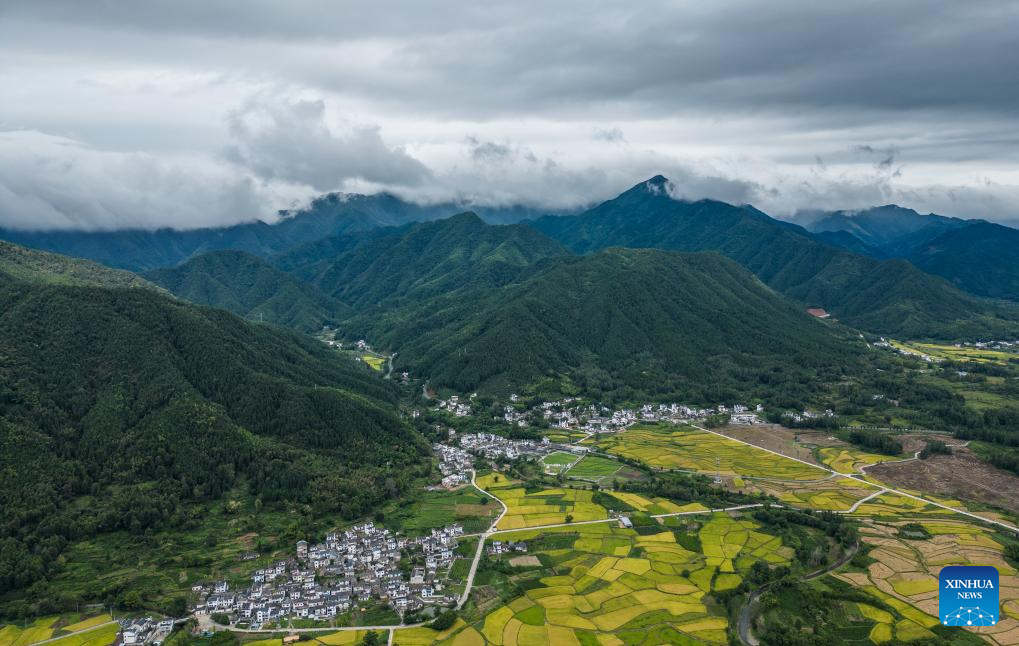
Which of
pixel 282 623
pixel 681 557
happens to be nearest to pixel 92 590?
pixel 282 623

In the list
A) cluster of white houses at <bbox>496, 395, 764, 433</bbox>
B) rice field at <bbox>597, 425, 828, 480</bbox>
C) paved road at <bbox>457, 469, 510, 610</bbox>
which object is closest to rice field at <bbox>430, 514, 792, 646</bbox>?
paved road at <bbox>457, 469, 510, 610</bbox>

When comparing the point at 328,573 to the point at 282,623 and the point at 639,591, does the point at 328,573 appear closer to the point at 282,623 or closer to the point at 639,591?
the point at 282,623

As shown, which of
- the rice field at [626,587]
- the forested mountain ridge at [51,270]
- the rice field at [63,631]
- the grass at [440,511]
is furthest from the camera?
the forested mountain ridge at [51,270]

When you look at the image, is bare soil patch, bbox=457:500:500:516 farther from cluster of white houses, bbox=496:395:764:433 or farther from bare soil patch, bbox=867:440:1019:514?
bare soil patch, bbox=867:440:1019:514

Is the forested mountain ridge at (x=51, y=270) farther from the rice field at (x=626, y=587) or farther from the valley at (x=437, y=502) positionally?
the rice field at (x=626, y=587)

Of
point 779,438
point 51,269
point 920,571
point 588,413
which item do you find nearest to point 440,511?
point 920,571

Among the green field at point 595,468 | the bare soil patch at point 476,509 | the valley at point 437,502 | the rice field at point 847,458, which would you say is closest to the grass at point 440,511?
the bare soil patch at point 476,509
